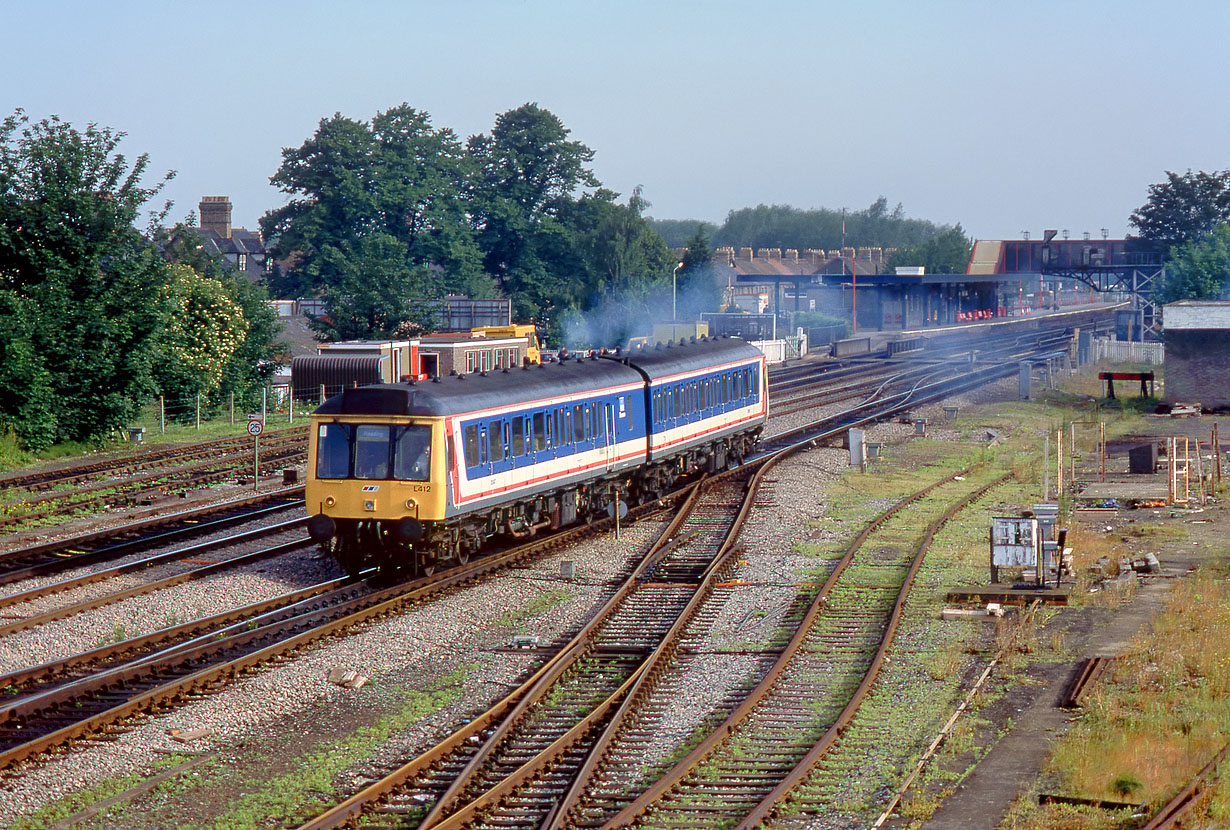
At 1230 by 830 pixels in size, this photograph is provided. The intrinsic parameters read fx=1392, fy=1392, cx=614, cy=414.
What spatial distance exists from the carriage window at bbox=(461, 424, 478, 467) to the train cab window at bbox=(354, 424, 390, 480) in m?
1.11

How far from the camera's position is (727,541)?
890 inches

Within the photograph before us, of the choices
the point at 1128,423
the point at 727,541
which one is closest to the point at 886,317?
the point at 1128,423

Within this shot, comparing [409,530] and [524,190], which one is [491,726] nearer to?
[409,530]

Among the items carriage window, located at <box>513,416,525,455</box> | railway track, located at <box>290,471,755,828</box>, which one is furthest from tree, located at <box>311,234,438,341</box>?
railway track, located at <box>290,471,755,828</box>

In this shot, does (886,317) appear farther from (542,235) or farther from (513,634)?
(513,634)

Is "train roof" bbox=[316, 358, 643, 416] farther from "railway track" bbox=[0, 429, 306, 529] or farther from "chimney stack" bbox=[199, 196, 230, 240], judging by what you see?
"chimney stack" bbox=[199, 196, 230, 240]

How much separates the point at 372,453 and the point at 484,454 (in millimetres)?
1786

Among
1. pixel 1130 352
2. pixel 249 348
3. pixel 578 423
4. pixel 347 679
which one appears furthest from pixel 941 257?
pixel 347 679

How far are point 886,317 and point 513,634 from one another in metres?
91.8

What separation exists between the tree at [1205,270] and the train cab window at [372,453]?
52173mm

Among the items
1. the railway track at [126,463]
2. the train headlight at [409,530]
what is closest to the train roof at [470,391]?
the train headlight at [409,530]

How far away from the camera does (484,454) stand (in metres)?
20.3

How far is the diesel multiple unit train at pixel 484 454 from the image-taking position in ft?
62.7

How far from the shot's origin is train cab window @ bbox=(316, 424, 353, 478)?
764 inches
